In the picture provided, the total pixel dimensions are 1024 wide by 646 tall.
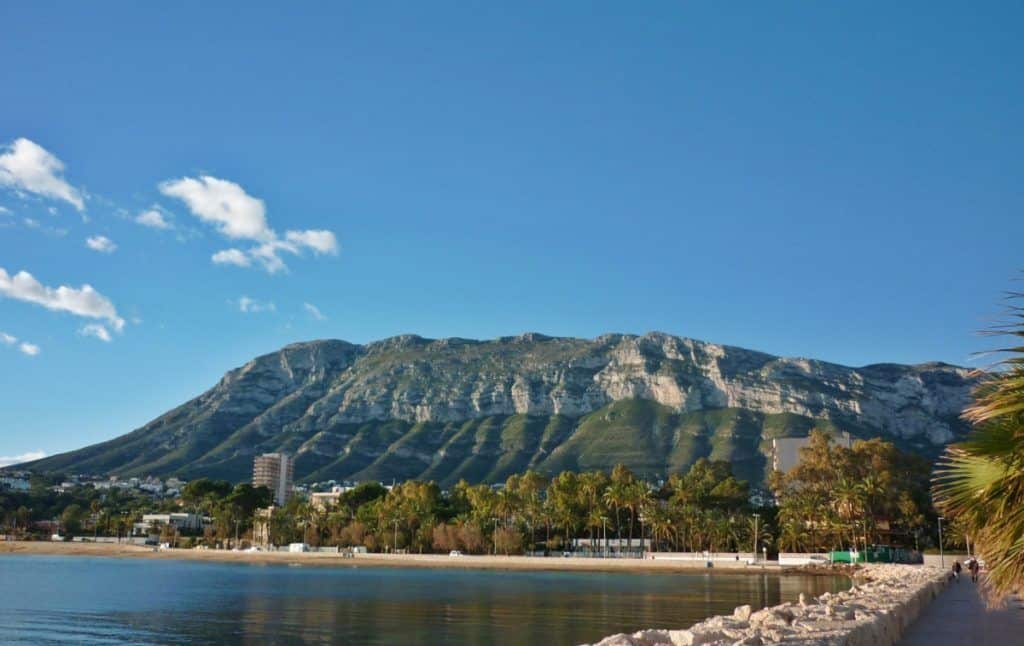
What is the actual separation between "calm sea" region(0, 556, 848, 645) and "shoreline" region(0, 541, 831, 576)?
2949 centimetres

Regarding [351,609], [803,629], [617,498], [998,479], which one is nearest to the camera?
[998,479]

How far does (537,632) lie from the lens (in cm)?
3791

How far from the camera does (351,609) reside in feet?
168

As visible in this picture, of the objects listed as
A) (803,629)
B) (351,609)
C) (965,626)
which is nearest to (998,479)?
(803,629)

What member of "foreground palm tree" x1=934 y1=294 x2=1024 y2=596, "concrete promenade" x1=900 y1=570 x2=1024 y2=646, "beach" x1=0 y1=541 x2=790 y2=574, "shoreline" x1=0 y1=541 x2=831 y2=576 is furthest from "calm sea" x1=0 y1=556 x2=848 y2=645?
"beach" x1=0 y1=541 x2=790 y2=574

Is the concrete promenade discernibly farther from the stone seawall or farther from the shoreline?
the shoreline

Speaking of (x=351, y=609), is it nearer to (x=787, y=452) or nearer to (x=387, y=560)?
(x=387, y=560)

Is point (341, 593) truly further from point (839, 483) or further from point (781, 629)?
point (839, 483)

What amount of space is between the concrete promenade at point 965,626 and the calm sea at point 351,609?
39.4 feet

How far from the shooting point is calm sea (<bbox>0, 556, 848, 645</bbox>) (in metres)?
37.9

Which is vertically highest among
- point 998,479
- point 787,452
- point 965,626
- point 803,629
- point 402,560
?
point 787,452

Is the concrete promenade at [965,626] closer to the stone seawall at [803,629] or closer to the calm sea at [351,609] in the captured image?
the stone seawall at [803,629]

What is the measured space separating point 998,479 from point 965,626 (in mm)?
17324

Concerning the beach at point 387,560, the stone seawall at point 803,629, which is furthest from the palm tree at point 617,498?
the stone seawall at point 803,629
